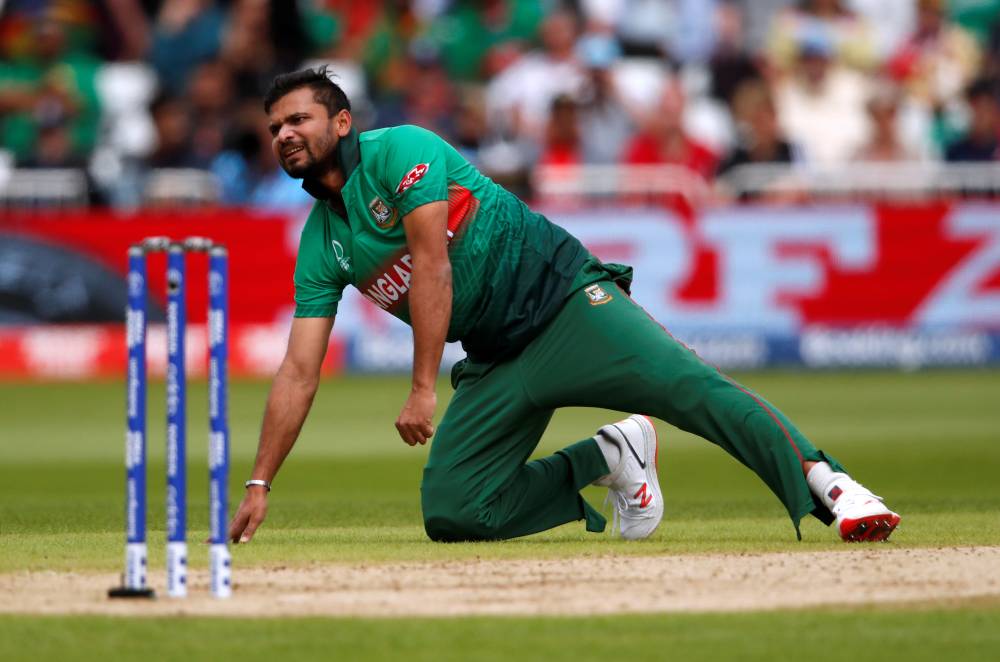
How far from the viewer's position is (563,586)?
6293mm

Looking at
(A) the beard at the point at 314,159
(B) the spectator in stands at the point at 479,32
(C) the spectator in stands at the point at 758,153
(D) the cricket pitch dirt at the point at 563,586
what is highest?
(B) the spectator in stands at the point at 479,32

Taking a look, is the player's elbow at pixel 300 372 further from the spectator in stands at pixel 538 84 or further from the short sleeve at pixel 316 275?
the spectator in stands at pixel 538 84

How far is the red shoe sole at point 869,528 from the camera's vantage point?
733 centimetres

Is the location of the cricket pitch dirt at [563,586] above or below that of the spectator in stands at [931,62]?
below

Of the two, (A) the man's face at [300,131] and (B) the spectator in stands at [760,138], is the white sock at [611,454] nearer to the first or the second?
(A) the man's face at [300,131]

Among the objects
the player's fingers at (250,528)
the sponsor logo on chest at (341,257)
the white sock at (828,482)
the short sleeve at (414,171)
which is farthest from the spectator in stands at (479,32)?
the white sock at (828,482)

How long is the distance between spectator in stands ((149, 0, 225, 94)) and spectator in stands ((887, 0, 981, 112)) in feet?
26.0

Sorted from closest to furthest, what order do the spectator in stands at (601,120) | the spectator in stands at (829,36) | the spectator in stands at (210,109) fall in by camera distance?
the spectator in stands at (601,120), the spectator in stands at (210,109), the spectator in stands at (829,36)

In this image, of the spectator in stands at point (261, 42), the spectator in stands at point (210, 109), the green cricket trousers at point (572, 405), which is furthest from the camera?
the spectator in stands at point (261, 42)

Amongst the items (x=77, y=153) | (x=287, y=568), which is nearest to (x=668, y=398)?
(x=287, y=568)

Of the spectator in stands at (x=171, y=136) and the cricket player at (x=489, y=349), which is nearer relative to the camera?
the cricket player at (x=489, y=349)

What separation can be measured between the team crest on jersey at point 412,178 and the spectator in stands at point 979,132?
13389mm

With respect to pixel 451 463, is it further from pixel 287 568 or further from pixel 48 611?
pixel 48 611

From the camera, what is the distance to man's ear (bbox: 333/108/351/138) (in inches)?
293
